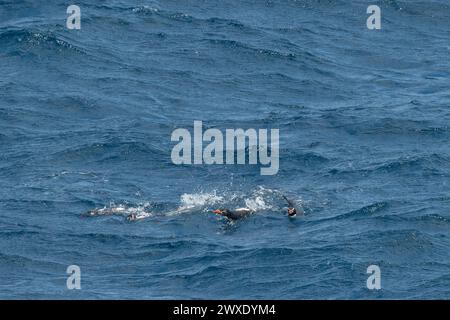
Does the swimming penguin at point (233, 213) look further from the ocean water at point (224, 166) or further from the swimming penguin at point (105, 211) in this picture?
the swimming penguin at point (105, 211)

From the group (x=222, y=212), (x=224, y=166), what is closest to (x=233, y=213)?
(x=222, y=212)

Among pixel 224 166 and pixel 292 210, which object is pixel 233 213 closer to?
pixel 292 210

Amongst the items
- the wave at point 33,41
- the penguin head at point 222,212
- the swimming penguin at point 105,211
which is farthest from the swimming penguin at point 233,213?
the wave at point 33,41

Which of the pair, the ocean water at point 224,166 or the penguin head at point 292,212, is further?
the penguin head at point 292,212

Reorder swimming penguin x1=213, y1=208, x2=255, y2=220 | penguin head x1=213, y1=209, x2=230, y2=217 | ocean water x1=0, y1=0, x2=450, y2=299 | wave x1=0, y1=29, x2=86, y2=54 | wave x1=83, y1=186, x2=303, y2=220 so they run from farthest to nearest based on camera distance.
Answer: wave x1=0, y1=29, x2=86, y2=54 → wave x1=83, y1=186, x2=303, y2=220 → swimming penguin x1=213, y1=208, x2=255, y2=220 → penguin head x1=213, y1=209, x2=230, y2=217 → ocean water x1=0, y1=0, x2=450, y2=299

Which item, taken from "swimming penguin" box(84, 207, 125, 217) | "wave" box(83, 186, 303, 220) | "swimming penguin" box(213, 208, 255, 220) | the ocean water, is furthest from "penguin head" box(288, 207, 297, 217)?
"swimming penguin" box(84, 207, 125, 217)

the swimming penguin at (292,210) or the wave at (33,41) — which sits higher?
the wave at (33,41)

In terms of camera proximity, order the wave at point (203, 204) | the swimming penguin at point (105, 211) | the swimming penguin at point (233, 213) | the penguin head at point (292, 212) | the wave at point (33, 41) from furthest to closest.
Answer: the wave at point (33, 41), the wave at point (203, 204), the swimming penguin at point (105, 211), the penguin head at point (292, 212), the swimming penguin at point (233, 213)

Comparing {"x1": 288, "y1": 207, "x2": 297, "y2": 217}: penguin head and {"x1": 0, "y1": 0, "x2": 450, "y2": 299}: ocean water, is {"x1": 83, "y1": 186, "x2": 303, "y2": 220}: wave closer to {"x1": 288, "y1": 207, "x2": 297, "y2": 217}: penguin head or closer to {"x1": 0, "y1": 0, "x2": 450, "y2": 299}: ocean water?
{"x1": 0, "y1": 0, "x2": 450, "y2": 299}: ocean water
